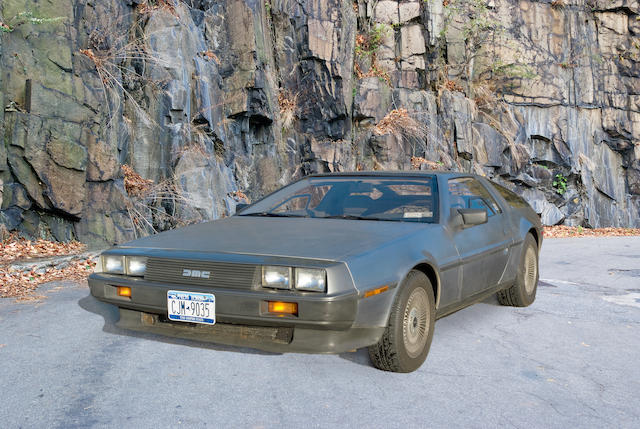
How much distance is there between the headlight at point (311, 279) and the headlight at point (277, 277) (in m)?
0.06

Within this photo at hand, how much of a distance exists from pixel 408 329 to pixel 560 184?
66.4 ft

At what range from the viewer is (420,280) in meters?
4.08

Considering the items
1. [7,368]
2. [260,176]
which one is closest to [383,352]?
[7,368]

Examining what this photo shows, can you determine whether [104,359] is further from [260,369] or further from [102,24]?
[102,24]

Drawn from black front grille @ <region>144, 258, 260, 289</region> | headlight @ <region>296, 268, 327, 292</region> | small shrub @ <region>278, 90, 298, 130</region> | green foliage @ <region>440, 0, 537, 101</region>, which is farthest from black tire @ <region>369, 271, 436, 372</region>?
green foliage @ <region>440, 0, 537, 101</region>

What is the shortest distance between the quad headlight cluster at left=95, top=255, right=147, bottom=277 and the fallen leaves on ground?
2.53m

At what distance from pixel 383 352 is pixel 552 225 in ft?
62.8

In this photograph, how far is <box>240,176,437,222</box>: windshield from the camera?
189 inches

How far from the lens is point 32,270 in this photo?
743 cm

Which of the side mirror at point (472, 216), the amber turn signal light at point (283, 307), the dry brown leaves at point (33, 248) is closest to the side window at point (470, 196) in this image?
the side mirror at point (472, 216)

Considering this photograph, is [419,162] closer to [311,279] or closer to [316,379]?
[316,379]

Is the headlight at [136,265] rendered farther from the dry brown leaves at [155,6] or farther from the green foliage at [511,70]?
the green foliage at [511,70]

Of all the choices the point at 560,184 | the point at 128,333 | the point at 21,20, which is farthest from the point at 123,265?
the point at 560,184

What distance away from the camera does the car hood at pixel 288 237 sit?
3.80 m
